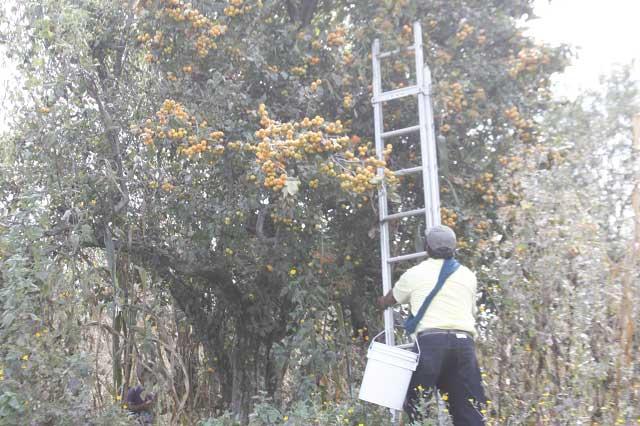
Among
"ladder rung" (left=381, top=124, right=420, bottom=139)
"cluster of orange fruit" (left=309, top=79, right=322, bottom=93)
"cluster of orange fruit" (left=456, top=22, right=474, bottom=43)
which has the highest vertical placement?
"cluster of orange fruit" (left=456, top=22, right=474, bottom=43)

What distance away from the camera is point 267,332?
274 inches

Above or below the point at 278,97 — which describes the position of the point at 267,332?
below

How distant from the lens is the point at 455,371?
4484 millimetres

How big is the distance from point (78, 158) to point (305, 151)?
211 cm

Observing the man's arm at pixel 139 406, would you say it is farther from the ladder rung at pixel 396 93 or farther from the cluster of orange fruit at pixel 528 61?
the cluster of orange fruit at pixel 528 61

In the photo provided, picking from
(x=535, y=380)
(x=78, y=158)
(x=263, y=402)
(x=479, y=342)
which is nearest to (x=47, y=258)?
(x=78, y=158)

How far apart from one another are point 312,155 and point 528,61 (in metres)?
1.88

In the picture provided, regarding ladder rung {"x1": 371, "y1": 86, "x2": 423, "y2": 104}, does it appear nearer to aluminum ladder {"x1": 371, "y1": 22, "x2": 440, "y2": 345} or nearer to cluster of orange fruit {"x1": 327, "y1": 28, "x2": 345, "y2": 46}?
aluminum ladder {"x1": 371, "y1": 22, "x2": 440, "y2": 345}

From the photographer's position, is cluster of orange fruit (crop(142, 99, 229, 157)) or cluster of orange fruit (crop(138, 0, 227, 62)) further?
cluster of orange fruit (crop(138, 0, 227, 62))

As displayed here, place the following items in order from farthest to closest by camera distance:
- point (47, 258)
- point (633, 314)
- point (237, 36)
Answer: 1. point (237, 36)
2. point (47, 258)
3. point (633, 314)

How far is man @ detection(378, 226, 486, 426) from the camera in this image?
4.41 meters

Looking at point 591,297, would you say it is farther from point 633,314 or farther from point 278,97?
point 278,97

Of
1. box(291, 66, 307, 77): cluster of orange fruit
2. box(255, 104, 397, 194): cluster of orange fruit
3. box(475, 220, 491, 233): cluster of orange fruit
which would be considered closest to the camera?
box(255, 104, 397, 194): cluster of orange fruit

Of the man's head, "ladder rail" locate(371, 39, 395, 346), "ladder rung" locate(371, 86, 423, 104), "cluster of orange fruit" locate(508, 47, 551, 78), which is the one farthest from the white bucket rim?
"cluster of orange fruit" locate(508, 47, 551, 78)
